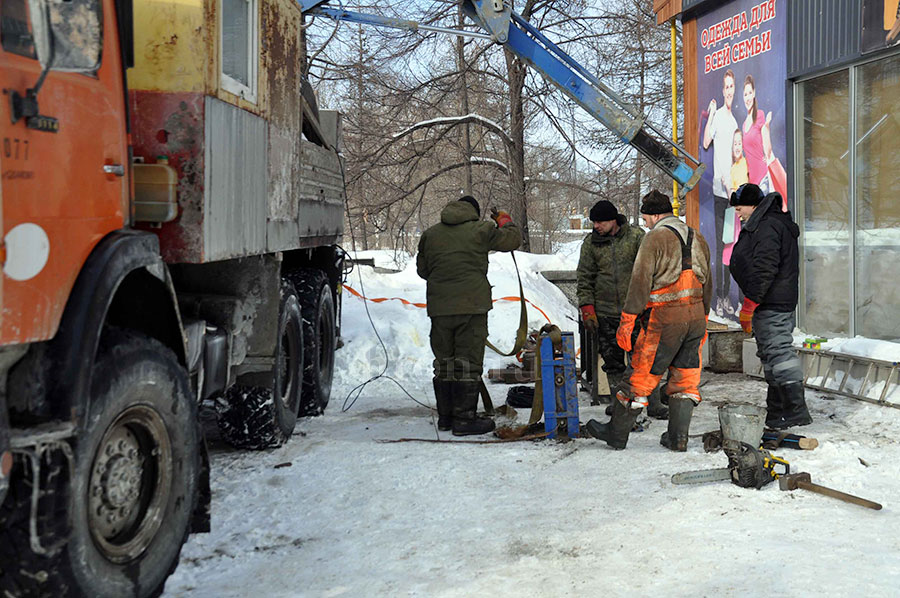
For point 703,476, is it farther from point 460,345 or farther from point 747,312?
point 460,345

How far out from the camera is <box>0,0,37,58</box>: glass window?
2.71 meters

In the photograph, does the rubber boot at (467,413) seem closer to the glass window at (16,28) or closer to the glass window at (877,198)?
the glass window at (877,198)

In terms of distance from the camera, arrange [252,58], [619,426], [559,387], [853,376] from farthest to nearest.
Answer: [853,376] < [559,387] < [619,426] < [252,58]

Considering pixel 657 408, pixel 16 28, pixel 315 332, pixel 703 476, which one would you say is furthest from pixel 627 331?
pixel 16 28

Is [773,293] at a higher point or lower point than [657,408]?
higher

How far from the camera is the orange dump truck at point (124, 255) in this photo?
280 cm

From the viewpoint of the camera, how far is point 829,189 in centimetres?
1007

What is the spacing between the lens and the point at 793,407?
6.97m

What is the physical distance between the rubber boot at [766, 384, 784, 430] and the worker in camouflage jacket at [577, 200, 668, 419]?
895 millimetres

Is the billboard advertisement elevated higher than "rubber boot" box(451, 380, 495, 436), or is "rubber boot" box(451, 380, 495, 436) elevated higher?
the billboard advertisement

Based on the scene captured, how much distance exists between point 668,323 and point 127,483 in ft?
12.8

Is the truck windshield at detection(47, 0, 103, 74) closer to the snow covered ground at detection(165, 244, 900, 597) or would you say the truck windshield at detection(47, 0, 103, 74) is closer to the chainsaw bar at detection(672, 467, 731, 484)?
the snow covered ground at detection(165, 244, 900, 597)

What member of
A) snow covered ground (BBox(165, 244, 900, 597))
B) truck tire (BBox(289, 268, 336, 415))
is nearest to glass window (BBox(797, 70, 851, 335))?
snow covered ground (BBox(165, 244, 900, 597))

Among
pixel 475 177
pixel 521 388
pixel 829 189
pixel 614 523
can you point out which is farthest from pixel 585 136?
pixel 614 523
